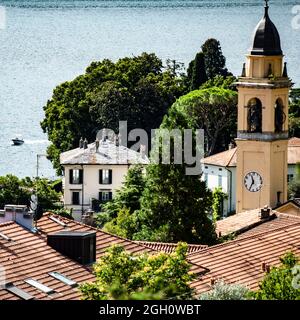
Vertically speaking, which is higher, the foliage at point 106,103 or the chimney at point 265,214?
the foliage at point 106,103

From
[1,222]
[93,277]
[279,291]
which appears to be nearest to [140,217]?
[1,222]

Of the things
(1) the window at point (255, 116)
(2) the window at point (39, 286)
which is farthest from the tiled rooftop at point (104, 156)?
(2) the window at point (39, 286)

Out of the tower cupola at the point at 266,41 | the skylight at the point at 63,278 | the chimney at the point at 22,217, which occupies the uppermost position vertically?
the tower cupola at the point at 266,41

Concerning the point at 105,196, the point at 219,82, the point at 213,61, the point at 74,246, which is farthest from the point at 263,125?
the point at 213,61

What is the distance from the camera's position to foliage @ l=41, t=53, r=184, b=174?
6456 cm

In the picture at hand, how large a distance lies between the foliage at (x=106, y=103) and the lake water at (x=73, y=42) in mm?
1807

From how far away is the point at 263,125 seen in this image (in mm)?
38219

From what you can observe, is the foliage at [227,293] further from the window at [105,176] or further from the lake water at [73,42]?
the lake water at [73,42]

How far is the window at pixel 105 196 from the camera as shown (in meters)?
51.3

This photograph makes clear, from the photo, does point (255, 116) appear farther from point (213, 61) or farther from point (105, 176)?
point (213, 61)

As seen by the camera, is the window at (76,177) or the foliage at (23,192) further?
the window at (76,177)

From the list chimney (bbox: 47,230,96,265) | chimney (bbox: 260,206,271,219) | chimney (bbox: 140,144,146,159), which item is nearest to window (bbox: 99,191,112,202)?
chimney (bbox: 140,144,146,159)

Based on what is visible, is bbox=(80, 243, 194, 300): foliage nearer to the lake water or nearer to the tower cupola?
the tower cupola
